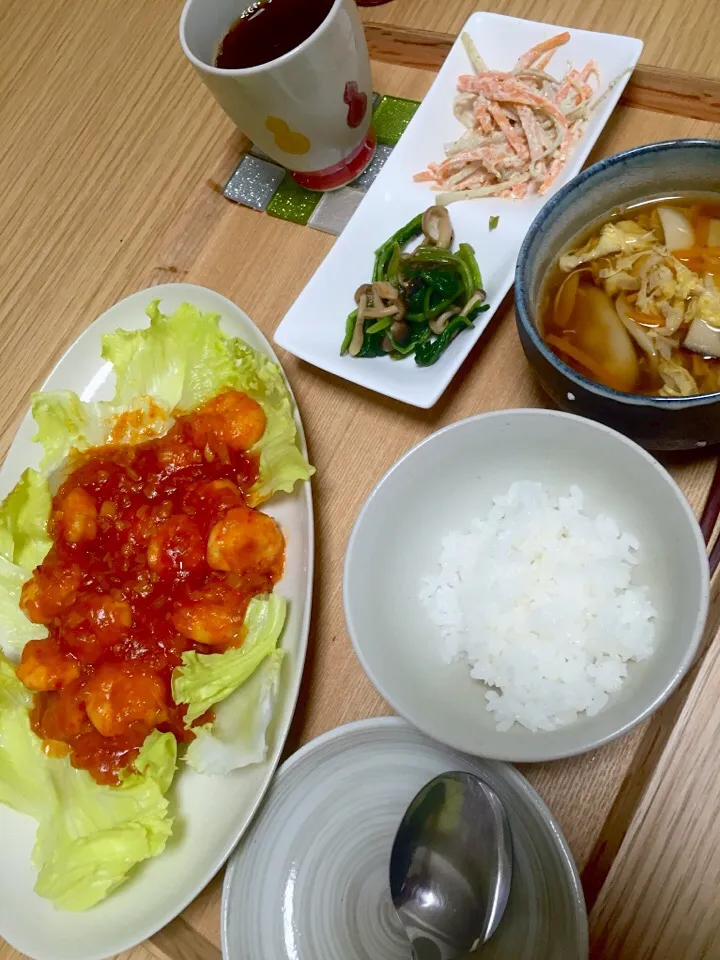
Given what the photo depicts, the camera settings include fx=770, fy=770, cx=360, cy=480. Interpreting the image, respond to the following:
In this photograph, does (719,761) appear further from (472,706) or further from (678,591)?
(472,706)

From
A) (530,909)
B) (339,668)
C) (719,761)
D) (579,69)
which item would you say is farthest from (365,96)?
(530,909)

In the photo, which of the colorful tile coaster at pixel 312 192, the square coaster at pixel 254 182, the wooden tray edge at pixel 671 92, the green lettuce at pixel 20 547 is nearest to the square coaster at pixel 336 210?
the colorful tile coaster at pixel 312 192

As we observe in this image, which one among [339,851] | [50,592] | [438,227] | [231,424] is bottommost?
[339,851]

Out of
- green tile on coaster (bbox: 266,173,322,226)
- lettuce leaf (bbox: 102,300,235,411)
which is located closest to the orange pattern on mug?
green tile on coaster (bbox: 266,173,322,226)

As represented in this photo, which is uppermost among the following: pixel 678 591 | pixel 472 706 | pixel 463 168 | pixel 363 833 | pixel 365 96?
pixel 365 96

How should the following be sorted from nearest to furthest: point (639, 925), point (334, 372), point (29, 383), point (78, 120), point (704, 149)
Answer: point (639, 925) < point (704, 149) < point (334, 372) < point (29, 383) < point (78, 120)

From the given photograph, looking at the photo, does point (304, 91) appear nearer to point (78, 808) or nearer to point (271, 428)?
point (271, 428)

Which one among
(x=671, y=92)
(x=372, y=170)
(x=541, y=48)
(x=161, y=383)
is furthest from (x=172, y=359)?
(x=671, y=92)

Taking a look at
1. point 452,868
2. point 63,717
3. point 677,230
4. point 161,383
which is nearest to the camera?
point 452,868
